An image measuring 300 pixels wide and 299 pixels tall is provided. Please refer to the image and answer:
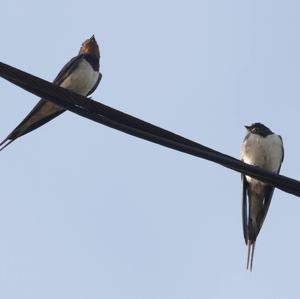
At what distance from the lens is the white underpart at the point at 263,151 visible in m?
5.57

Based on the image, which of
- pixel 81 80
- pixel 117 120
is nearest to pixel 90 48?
pixel 81 80

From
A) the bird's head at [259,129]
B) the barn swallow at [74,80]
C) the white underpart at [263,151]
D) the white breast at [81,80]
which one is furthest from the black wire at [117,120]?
the bird's head at [259,129]

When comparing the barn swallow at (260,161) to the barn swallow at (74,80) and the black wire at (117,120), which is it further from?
the black wire at (117,120)

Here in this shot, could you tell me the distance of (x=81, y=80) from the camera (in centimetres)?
537

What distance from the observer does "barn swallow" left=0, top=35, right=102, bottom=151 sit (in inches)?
201

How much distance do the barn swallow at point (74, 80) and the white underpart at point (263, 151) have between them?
44.8 inches

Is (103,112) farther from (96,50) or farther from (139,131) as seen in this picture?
(96,50)

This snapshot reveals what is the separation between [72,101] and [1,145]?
1.41 m

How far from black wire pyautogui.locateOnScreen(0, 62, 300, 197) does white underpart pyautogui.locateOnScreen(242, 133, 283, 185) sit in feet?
9.09

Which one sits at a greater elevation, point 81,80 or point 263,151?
point 263,151

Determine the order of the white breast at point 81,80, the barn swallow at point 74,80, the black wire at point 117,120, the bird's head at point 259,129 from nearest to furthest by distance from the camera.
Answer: the black wire at point 117,120 < the barn swallow at point 74,80 < the white breast at point 81,80 < the bird's head at point 259,129

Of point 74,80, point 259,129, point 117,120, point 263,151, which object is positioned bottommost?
point 117,120

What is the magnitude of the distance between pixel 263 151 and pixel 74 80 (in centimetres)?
137

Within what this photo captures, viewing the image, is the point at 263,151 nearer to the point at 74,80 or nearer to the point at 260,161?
the point at 260,161
